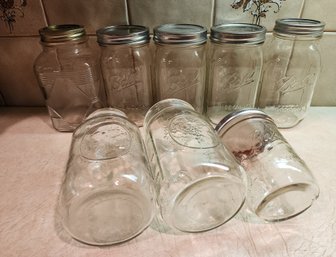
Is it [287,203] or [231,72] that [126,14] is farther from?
[287,203]

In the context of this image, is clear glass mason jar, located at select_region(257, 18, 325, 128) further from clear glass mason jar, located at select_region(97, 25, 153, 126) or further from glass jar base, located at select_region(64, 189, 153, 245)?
glass jar base, located at select_region(64, 189, 153, 245)

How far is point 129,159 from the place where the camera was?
415 mm

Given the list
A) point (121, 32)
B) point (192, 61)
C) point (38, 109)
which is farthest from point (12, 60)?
point (192, 61)

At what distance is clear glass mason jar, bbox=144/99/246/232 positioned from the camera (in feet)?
1.14

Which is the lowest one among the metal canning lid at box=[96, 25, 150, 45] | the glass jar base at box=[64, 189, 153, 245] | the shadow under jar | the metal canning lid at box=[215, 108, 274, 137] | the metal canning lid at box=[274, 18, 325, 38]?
the glass jar base at box=[64, 189, 153, 245]

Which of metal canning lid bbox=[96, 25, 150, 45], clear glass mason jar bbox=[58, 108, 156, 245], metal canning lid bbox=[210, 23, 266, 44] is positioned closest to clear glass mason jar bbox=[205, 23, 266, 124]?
metal canning lid bbox=[210, 23, 266, 44]

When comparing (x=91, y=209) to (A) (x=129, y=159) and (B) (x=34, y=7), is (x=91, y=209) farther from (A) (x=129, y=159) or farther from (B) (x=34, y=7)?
(B) (x=34, y=7)

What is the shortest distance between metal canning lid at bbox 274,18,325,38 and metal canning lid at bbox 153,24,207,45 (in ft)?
0.51

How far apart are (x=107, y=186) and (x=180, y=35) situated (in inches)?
11.8

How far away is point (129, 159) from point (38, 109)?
43 centimetres

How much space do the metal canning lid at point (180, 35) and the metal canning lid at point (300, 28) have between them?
15 centimetres

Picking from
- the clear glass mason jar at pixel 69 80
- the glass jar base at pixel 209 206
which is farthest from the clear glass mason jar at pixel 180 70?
the glass jar base at pixel 209 206

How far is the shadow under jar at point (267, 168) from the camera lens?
37cm

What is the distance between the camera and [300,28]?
503 mm
